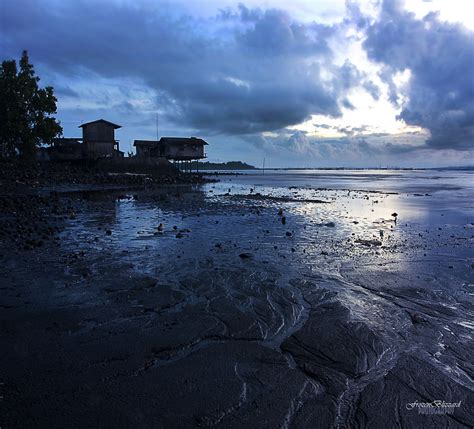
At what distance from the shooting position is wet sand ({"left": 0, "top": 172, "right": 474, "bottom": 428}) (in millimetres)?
4457

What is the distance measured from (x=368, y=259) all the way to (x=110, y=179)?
46.4 m

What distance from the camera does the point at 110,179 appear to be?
51.5 meters

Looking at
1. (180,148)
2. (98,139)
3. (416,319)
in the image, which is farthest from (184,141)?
(416,319)

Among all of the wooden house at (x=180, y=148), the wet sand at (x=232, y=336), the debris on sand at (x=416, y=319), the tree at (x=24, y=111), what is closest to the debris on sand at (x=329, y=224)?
the wet sand at (x=232, y=336)

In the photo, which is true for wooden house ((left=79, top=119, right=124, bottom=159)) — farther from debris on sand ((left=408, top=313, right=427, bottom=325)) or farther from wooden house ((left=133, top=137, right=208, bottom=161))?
debris on sand ((left=408, top=313, right=427, bottom=325))

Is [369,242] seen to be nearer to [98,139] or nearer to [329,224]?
[329,224]

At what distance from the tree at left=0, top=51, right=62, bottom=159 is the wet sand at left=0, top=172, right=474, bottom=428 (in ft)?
96.0

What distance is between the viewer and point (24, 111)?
3625cm

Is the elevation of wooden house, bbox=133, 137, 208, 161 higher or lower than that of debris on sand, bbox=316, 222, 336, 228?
higher

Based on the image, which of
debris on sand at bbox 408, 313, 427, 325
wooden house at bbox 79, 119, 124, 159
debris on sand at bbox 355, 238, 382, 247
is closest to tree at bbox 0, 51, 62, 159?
wooden house at bbox 79, 119, 124, 159

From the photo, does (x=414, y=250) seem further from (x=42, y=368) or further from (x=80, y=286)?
(x=42, y=368)

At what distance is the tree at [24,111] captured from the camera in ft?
115

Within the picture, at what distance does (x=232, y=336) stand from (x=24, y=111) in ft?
131

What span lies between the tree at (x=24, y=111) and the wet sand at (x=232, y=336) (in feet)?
96.0
